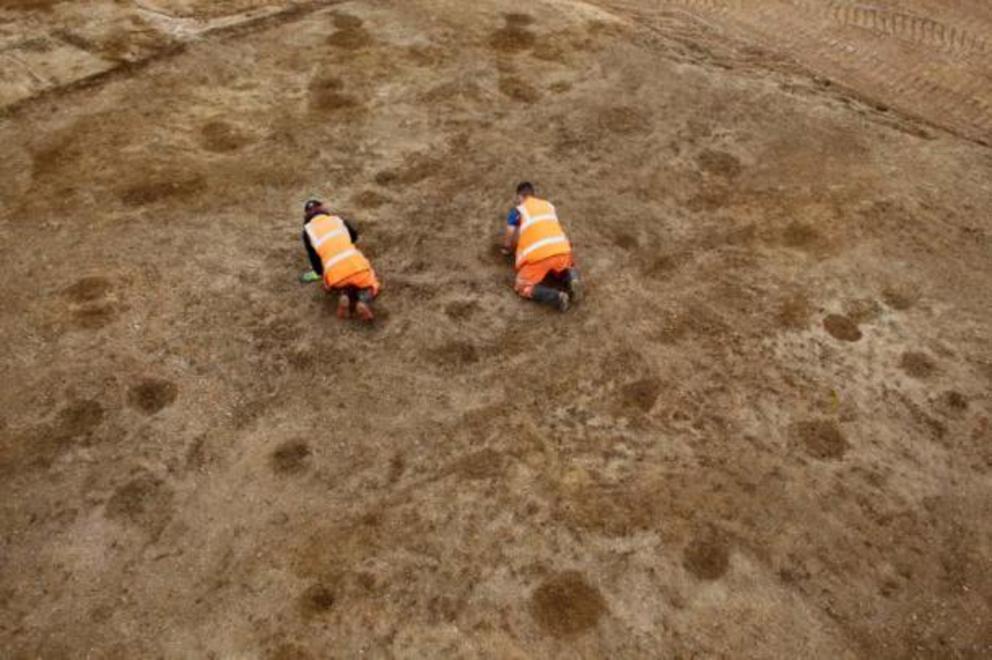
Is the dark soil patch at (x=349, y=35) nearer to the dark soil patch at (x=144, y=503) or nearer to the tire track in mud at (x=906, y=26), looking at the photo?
the dark soil patch at (x=144, y=503)

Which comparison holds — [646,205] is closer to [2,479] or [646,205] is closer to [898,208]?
[898,208]

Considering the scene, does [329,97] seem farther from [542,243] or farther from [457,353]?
[457,353]

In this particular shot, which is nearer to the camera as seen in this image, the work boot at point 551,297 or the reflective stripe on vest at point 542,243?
the reflective stripe on vest at point 542,243

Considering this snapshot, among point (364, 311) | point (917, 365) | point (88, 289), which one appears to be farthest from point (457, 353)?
point (917, 365)

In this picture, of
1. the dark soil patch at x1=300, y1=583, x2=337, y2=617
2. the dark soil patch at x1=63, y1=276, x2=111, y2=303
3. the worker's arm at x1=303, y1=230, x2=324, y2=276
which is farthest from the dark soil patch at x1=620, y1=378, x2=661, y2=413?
the dark soil patch at x1=63, y1=276, x2=111, y2=303

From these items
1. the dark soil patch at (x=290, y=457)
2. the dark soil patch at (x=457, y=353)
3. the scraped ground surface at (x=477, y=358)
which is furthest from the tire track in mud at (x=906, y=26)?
the dark soil patch at (x=290, y=457)

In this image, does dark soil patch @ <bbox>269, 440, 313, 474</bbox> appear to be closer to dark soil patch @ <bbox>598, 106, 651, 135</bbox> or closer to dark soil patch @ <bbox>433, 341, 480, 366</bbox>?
dark soil patch @ <bbox>433, 341, 480, 366</bbox>

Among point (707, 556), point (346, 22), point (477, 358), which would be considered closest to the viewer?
point (707, 556)
